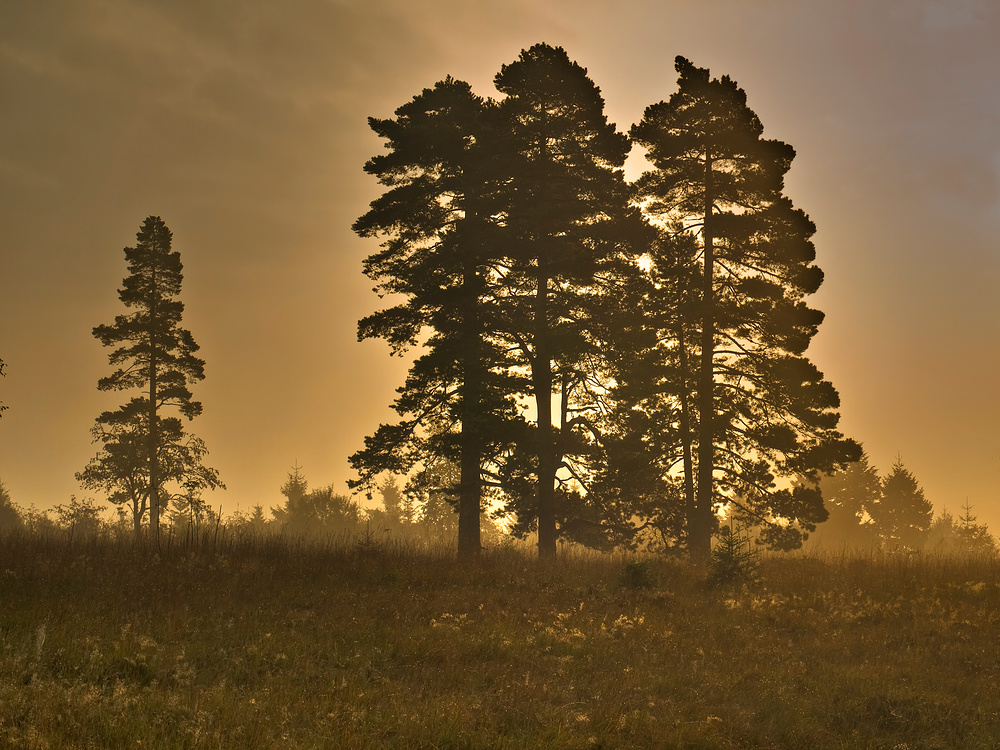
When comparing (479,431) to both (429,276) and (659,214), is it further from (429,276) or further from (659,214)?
(659,214)

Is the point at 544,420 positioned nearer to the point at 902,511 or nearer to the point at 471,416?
the point at 471,416

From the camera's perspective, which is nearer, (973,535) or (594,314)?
(594,314)

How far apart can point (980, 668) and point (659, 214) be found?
17.0 metres

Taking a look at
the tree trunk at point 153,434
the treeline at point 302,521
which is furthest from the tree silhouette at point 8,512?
the tree trunk at point 153,434

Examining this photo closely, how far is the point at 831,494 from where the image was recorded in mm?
69250

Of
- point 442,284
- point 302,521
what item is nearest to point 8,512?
point 302,521

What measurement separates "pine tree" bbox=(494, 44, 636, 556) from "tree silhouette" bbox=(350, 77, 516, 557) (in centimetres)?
80

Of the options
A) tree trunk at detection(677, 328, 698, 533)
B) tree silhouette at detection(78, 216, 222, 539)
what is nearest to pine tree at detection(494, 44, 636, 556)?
tree trunk at detection(677, 328, 698, 533)

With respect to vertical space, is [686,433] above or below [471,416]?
below

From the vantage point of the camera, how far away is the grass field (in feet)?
27.9

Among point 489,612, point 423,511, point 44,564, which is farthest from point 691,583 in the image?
point 423,511

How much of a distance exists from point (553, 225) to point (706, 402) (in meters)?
7.71

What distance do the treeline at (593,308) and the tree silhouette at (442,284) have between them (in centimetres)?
7

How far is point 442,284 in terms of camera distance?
23984 millimetres
